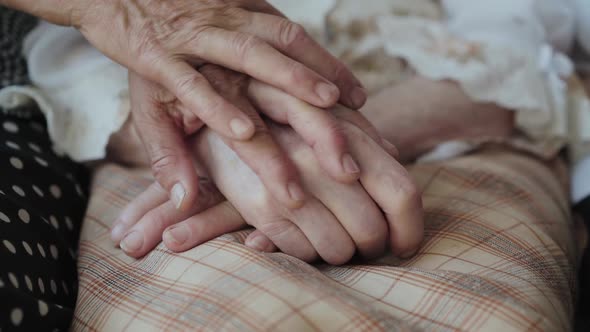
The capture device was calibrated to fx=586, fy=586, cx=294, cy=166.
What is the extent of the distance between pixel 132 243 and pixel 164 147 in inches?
4.9

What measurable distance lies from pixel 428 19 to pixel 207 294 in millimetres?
863

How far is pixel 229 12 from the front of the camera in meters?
0.76

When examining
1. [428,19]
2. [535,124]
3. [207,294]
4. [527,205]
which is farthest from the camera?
[428,19]

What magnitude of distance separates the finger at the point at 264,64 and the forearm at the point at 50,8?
22 centimetres

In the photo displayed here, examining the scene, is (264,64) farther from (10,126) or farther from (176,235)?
(10,126)

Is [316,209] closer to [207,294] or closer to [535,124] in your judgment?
[207,294]

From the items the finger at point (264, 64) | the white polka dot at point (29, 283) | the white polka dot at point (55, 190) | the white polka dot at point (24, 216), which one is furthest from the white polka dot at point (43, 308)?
the finger at point (264, 64)

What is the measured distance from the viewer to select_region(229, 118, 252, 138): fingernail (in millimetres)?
646

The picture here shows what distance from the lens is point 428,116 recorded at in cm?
101

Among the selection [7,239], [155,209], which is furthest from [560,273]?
[7,239]

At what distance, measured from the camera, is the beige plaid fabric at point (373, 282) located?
543 mm

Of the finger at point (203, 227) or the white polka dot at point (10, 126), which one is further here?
the white polka dot at point (10, 126)

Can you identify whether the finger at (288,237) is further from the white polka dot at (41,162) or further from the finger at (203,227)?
the white polka dot at (41,162)

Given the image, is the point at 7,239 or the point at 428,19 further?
the point at 428,19
